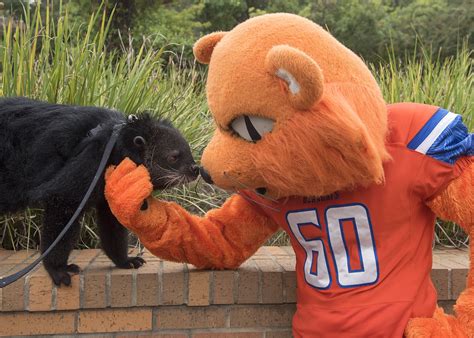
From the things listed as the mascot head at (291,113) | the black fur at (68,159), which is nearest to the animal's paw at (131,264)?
the black fur at (68,159)

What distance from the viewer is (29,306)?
217 centimetres

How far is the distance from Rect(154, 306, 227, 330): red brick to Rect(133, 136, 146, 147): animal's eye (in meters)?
0.71

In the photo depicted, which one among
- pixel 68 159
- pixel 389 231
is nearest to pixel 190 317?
pixel 68 159

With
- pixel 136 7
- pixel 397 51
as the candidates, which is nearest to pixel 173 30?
pixel 136 7

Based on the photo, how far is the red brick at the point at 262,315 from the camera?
2277 millimetres

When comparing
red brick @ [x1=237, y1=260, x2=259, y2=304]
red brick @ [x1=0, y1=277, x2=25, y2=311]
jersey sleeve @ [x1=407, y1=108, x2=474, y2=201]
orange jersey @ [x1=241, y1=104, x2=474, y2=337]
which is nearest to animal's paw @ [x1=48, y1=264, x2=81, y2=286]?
red brick @ [x1=0, y1=277, x2=25, y2=311]

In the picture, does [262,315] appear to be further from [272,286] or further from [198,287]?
[198,287]

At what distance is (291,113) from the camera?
154 cm

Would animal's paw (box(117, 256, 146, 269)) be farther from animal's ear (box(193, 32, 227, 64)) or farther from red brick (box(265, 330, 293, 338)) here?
animal's ear (box(193, 32, 227, 64))

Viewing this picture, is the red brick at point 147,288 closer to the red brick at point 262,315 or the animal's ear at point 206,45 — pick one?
the red brick at point 262,315

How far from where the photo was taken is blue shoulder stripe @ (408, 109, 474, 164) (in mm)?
1678

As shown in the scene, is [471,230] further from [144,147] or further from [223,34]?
[144,147]

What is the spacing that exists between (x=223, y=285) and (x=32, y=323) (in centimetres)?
82

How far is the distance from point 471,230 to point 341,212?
0.44 meters
